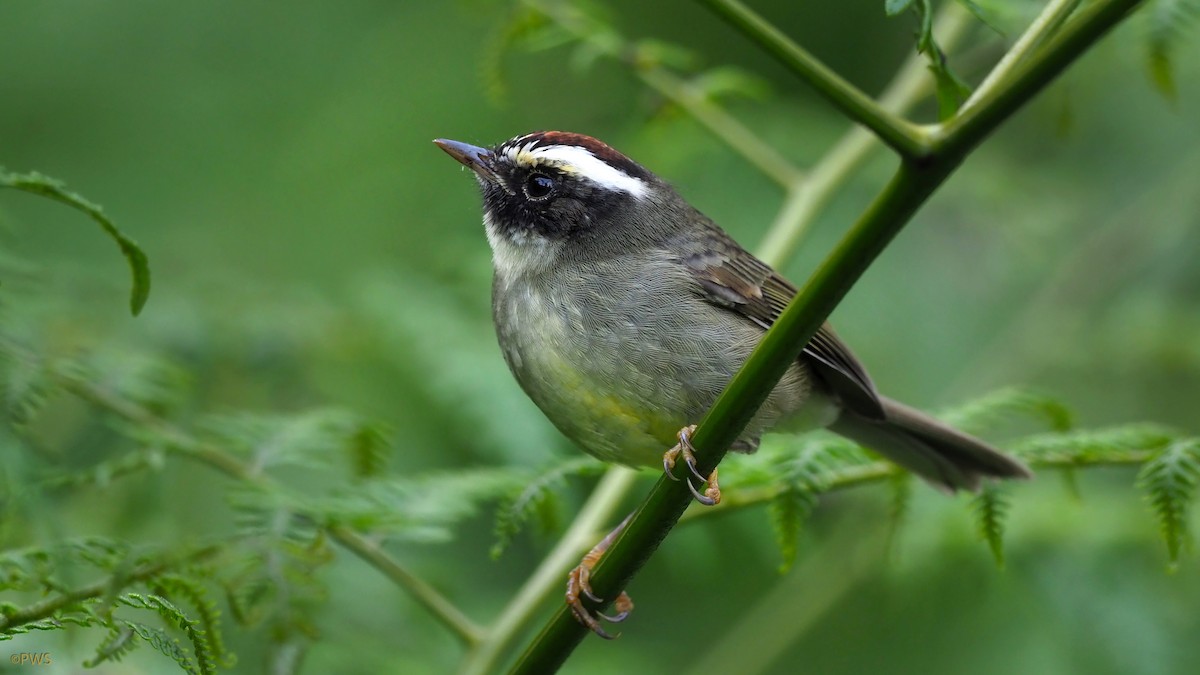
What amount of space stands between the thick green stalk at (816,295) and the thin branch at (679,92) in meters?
2.44

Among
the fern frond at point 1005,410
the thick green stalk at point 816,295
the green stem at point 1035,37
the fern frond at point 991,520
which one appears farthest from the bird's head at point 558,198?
the green stem at point 1035,37

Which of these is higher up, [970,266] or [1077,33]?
[1077,33]

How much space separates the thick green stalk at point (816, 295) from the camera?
6.61ft

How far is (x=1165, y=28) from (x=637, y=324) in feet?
5.89

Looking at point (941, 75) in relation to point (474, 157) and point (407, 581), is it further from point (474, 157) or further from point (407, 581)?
point (474, 157)

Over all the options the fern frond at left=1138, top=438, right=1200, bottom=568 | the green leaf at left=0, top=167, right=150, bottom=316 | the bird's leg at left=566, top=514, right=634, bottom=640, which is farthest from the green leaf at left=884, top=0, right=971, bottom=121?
the green leaf at left=0, top=167, right=150, bottom=316

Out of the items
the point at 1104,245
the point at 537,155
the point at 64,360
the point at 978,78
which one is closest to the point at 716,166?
the point at 978,78

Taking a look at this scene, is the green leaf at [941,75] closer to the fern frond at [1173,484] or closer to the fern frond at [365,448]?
the fern frond at [1173,484]

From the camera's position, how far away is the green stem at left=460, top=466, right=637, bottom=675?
368 cm

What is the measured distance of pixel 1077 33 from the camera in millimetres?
1983

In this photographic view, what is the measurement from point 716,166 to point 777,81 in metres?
2.55

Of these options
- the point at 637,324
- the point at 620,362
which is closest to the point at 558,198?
the point at 637,324

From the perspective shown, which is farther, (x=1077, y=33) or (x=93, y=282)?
(x=93, y=282)

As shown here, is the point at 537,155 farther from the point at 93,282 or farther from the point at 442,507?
the point at 93,282
